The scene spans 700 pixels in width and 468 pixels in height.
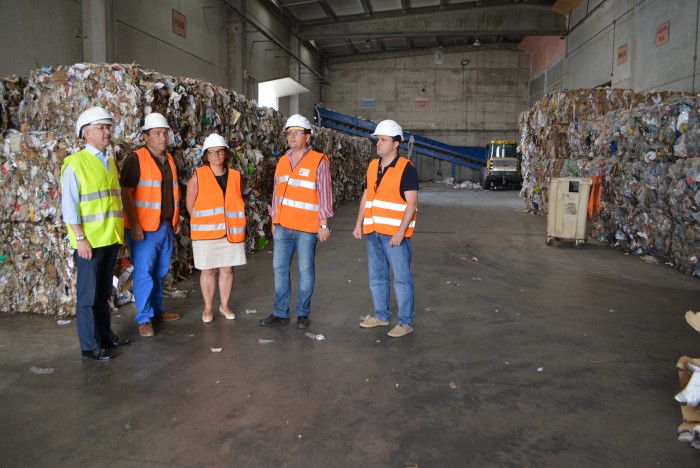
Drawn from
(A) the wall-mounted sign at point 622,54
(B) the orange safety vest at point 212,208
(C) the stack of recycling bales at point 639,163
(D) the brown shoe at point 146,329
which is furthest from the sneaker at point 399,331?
(A) the wall-mounted sign at point 622,54

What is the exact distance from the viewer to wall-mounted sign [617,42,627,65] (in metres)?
17.2

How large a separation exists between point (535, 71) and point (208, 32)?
19.9 m

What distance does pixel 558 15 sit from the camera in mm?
23625

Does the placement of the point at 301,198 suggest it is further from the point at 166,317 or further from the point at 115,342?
the point at 115,342

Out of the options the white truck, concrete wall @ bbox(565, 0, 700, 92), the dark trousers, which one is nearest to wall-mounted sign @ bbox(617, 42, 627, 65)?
concrete wall @ bbox(565, 0, 700, 92)

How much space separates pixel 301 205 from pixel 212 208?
0.81 metres

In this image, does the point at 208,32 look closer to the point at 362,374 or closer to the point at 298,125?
the point at 298,125

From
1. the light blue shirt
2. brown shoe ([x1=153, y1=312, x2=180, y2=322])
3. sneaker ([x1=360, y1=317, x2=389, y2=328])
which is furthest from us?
brown shoe ([x1=153, y1=312, x2=180, y2=322])

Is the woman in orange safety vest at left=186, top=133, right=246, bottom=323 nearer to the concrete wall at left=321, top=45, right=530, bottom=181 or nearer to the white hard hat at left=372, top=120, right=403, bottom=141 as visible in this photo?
the white hard hat at left=372, top=120, right=403, bottom=141

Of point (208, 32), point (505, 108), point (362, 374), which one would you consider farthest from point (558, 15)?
point (362, 374)

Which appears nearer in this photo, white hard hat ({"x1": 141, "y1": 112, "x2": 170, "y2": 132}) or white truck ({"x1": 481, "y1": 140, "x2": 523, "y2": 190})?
white hard hat ({"x1": 141, "y1": 112, "x2": 170, "y2": 132})

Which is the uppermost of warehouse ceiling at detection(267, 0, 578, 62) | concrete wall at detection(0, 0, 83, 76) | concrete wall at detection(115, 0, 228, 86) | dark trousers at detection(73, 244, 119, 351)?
warehouse ceiling at detection(267, 0, 578, 62)

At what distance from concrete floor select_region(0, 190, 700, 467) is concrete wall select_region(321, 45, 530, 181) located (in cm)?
2663

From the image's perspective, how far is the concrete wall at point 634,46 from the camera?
1338cm
